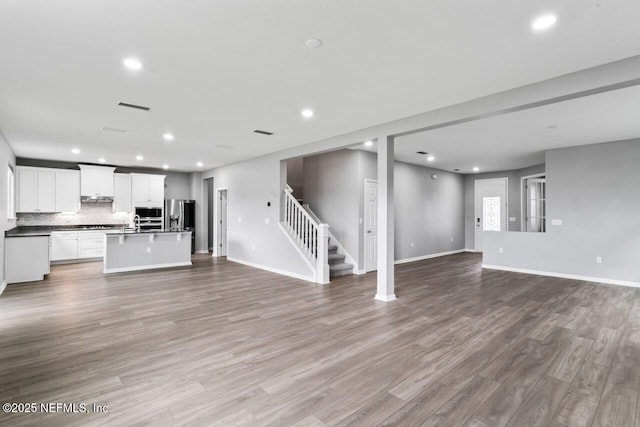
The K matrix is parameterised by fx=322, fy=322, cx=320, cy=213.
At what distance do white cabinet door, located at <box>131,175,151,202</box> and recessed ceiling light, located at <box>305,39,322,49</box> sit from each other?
862cm

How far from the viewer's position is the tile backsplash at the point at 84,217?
8305 millimetres

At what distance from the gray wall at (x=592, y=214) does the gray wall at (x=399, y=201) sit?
8.66ft

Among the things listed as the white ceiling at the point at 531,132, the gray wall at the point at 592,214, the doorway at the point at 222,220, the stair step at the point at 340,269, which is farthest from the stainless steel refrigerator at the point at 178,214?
the gray wall at the point at 592,214

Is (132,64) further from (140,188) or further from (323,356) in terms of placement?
(140,188)

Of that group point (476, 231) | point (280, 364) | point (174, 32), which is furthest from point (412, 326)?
point (476, 231)

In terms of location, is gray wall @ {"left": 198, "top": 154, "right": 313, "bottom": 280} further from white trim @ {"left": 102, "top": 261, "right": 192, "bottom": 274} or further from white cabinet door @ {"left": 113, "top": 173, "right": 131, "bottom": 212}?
white cabinet door @ {"left": 113, "top": 173, "right": 131, "bottom": 212}

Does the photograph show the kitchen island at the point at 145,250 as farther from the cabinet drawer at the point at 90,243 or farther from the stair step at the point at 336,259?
the stair step at the point at 336,259

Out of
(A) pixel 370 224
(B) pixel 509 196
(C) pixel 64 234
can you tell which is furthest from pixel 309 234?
(B) pixel 509 196

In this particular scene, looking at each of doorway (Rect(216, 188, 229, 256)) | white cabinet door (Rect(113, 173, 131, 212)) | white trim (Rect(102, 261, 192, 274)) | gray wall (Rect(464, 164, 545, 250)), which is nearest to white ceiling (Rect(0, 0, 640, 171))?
white trim (Rect(102, 261, 192, 274))

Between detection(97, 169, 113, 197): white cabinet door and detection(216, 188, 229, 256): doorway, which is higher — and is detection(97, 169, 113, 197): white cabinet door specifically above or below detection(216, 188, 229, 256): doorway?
above

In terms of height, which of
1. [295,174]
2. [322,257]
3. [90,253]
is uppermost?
[295,174]

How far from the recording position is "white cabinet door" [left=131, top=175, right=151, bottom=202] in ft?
31.0

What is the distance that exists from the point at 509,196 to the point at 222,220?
8887mm

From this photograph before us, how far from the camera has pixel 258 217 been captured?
7.86 meters
